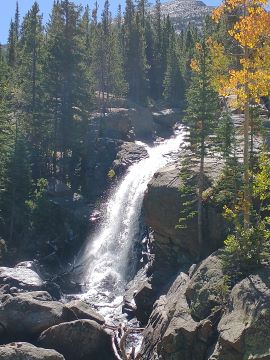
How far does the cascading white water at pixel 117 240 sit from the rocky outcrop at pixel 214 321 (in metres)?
11.2

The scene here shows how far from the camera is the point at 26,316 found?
24484mm

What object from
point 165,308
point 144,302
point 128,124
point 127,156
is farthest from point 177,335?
point 128,124

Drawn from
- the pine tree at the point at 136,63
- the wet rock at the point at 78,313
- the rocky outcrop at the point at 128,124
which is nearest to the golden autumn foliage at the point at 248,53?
the wet rock at the point at 78,313

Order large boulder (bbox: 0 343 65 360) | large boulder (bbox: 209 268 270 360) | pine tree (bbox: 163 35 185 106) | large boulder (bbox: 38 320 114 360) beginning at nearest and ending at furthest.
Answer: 1. large boulder (bbox: 209 268 270 360)
2. large boulder (bbox: 0 343 65 360)
3. large boulder (bbox: 38 320 114 360)
4. pine tree (bbox: 163 35 185 106)

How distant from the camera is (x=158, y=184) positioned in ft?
101

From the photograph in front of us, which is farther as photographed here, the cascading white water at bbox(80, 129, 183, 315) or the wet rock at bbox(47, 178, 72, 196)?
the wet rock at bbox(47, 178, 72, 196)

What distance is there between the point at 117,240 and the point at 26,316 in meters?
15.7

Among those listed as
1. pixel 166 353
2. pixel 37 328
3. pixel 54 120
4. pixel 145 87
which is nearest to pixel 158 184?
pixel 37 328

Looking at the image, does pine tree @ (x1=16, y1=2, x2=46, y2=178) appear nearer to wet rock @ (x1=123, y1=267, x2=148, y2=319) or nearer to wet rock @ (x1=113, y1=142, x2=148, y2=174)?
wet rock @ (x1=113, y1=142, x2=148, y2=174)

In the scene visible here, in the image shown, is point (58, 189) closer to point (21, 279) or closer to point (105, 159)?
point (105, 159)

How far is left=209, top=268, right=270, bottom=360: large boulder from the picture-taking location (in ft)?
51.4

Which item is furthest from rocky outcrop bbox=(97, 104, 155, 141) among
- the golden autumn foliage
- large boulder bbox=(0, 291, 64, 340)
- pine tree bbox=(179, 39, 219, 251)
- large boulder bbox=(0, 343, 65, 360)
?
large boulder bbox=(0, 343, 65, 360)

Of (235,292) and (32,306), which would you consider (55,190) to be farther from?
(235,292)

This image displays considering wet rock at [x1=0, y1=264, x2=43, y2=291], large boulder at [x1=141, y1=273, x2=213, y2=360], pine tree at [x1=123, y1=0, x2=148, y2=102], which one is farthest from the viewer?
pine tree at [x1=123, y1=0, x2=148, y2=102]
